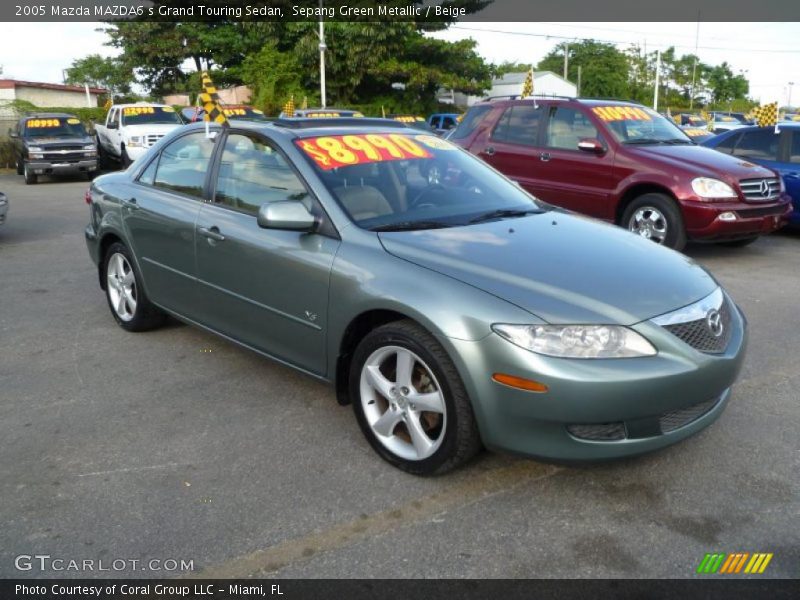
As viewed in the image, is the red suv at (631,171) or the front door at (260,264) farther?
the red suv at (631,171)

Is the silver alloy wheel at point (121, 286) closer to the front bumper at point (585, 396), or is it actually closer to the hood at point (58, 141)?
the front bumper at point (585, 396)

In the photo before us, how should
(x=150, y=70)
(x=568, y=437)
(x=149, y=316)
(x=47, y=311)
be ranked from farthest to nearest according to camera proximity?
1. (x=150, y=70)
2. (x=47, y=311)
3. (x=149, y=316)
4. (x=568, y=437)

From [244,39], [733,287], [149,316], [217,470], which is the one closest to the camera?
[217,470]

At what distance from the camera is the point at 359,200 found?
12.5 ft

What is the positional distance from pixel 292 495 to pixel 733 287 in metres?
5.32

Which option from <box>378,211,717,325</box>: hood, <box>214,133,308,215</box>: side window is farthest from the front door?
<box>378,211,717,325</box>: hood

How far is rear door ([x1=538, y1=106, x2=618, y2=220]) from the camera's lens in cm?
830

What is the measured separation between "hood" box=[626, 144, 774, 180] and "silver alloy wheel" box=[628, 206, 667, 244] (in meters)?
0.56

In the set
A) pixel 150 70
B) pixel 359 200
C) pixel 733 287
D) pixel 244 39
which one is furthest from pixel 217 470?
pixel 150 70

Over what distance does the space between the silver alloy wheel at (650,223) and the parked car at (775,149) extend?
2.28m

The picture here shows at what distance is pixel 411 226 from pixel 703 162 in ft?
18.0

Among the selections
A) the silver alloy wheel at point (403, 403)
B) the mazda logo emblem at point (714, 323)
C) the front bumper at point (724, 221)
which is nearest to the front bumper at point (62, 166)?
the front bumper at point (724, 221)

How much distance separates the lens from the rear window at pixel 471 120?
380 inches
